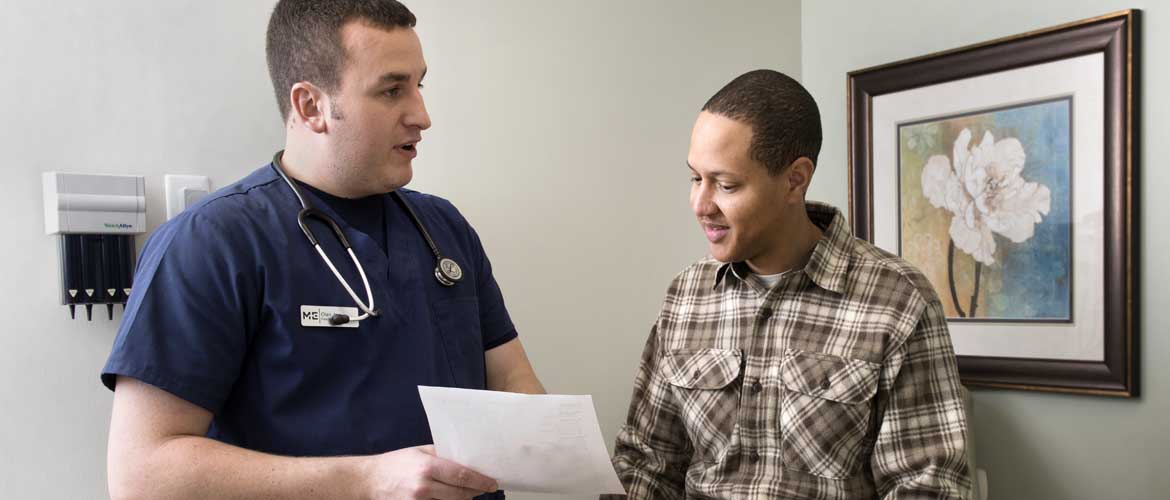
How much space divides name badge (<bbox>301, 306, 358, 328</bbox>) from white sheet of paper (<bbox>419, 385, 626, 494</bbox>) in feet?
0.62

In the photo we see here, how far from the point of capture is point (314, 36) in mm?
1333

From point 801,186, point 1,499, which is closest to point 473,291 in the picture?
point 801,186

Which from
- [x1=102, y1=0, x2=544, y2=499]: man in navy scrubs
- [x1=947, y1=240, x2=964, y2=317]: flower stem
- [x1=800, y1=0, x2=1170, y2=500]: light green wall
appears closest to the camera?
[x1=102, y1=0, x2=544, y2=499]: man in navy scrubs

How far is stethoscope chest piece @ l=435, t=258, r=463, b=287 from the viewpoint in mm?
1456

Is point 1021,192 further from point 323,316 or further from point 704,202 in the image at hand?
point 323,316

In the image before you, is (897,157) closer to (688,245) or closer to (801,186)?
(688,245)

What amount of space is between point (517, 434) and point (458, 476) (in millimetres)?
101

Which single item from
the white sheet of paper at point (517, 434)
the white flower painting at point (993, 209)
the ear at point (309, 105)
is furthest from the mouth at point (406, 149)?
the white flower painting at point (993, 209)

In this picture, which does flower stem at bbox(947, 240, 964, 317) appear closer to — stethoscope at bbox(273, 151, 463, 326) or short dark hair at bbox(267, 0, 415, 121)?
stethoscope at bbox(273, 151, 463, 326)

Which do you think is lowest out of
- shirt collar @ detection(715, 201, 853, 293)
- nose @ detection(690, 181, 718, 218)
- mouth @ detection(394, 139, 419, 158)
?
shirt collar @ detection(715, 201, 853, 293)

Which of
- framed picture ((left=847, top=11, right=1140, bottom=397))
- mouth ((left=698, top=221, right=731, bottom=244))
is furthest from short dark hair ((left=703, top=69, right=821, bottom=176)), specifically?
framed picture ((left=847, top=11, right=1140, bottom=397))

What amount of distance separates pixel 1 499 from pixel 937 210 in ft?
7.47

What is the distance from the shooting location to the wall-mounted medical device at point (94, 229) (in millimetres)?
1406

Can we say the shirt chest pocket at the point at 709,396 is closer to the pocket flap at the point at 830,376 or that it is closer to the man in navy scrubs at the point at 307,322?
the pocket flap at the point at 830,376
